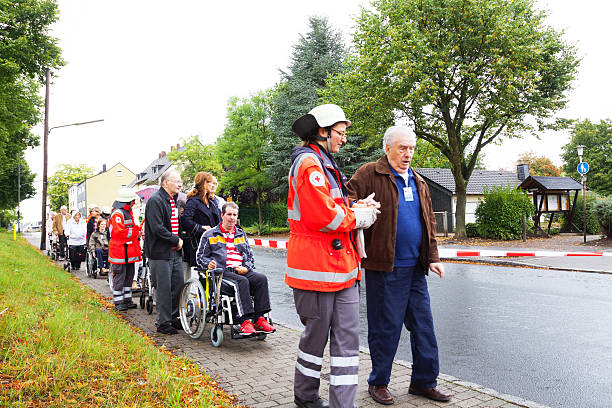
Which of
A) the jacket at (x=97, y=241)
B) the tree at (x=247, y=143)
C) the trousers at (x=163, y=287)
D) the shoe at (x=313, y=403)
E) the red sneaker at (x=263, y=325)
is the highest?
the tree at (x=247, y=143)

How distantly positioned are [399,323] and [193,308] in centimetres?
325

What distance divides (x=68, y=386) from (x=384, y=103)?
21.5m

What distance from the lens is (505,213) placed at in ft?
75.3

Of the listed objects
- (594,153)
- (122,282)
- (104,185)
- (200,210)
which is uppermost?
(594,153)

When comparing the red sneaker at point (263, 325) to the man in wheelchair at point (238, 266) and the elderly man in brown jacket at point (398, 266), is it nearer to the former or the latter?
the man in wheelchair at point (238, 266)

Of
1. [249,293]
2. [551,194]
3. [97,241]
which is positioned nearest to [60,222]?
[97,241]

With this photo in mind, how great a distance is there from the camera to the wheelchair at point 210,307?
18.8 feet

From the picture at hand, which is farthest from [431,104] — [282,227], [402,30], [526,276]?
[282,227]

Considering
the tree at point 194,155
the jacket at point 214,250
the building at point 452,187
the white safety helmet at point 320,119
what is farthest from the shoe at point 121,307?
the tree at point 194,155

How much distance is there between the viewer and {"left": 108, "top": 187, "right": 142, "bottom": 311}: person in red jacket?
28.1 ft

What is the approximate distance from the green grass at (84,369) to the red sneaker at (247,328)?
789 mm

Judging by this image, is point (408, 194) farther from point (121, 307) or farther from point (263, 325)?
point (121, 307)

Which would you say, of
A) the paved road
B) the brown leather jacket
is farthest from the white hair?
the paved road

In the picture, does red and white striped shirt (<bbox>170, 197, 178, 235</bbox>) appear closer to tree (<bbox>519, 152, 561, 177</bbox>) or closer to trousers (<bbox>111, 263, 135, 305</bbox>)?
trousers (<bbox>111, 263, 135, 305</bbox>)
